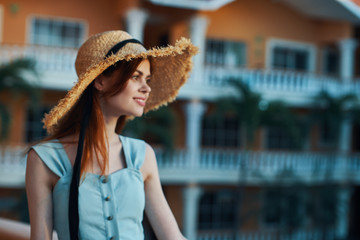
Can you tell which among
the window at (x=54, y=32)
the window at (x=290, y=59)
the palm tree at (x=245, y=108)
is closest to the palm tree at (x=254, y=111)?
the palm tree at (x=245, y=108)

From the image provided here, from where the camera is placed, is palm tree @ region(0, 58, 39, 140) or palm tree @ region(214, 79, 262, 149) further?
palm tree @ region(214, 79, 262, 149)

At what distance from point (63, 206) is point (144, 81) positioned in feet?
1.67

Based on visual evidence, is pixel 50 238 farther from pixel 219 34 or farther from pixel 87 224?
pixel 219 34

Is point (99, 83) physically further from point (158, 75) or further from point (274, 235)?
point (274, 235)

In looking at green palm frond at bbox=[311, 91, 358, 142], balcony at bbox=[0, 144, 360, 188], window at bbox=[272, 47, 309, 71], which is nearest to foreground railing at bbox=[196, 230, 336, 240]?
balcony at bbox=[0, 144, 360, 188]

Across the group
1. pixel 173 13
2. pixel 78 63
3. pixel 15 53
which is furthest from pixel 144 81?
pixel 173 13

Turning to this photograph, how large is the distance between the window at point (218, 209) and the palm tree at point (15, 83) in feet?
20.0

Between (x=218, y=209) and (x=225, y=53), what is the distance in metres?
4.39

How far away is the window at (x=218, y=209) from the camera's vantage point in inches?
588

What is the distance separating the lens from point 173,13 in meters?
13.9

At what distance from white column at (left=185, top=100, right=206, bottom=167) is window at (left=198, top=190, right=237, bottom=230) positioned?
6.18 feet

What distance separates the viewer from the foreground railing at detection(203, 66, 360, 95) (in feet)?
44.2

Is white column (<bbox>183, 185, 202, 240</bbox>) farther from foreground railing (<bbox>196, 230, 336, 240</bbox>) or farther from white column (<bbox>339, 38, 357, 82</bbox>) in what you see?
white column (<bbox>339, 38, 357, 82</bbox>)

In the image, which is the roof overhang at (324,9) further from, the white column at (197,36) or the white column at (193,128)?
the white column at (193,128)
